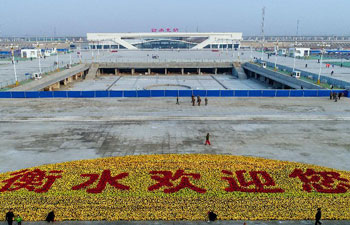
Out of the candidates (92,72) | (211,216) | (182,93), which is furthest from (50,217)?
(92,72)

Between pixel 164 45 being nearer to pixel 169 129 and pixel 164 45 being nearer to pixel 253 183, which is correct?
pixel 169 129

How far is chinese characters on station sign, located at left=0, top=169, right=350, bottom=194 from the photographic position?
2139 centimetres

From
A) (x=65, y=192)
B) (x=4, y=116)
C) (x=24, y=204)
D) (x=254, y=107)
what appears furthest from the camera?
(x=254, y=107)

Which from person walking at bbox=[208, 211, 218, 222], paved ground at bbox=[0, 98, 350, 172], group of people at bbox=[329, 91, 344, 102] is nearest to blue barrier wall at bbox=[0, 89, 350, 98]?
group of people at bbox=[329, 91, 344, 102]

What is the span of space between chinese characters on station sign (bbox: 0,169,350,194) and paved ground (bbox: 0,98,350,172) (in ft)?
9.38

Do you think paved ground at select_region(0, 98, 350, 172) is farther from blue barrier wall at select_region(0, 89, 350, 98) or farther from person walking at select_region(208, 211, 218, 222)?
person walking at select_region(208, 211, 218, 222)

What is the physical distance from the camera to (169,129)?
115 ft

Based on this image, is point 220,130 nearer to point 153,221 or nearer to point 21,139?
point 153,221

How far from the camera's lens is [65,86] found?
80250 millimetres

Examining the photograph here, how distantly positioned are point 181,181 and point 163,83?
209 feet

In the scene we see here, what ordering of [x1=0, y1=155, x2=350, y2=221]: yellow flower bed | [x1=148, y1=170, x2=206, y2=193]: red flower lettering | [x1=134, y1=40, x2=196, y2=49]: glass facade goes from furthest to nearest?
[x1=134, y1=40, x2=196, y2=49]: glass facade, [x1=148, y1=170, x2=206, y2=193]: red flower lettering, [x1=0, y1=155, x2=350, y2=221]: yellow flower bed

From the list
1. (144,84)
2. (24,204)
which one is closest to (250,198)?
(24,204)

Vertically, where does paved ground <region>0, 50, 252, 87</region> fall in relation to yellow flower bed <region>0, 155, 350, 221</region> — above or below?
above

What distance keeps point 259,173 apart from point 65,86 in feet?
222
